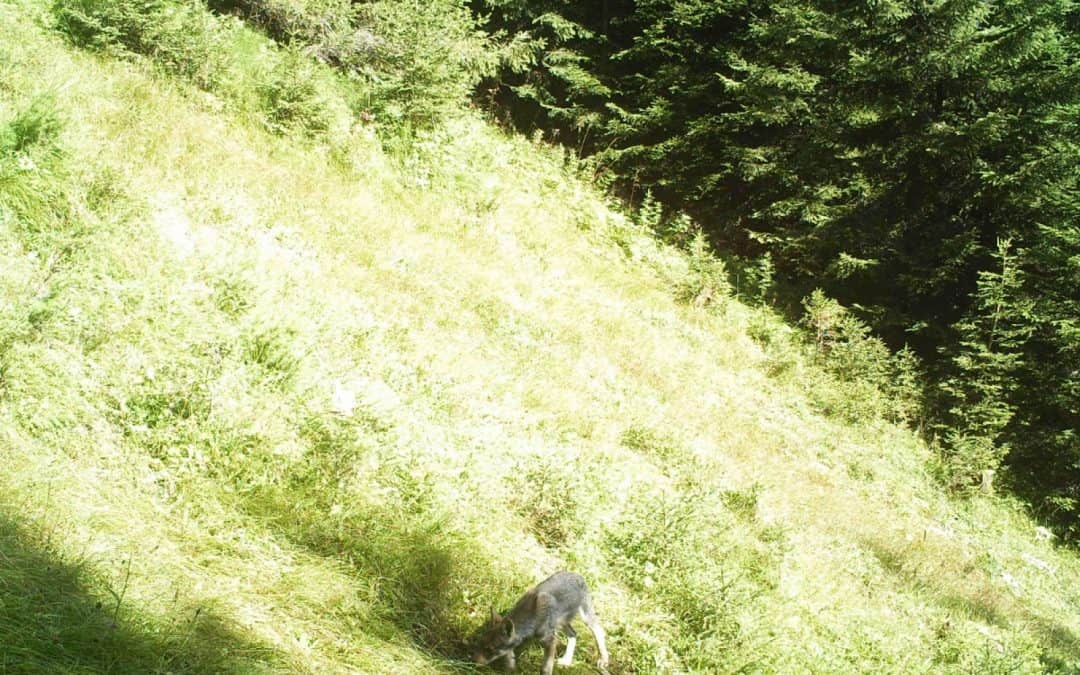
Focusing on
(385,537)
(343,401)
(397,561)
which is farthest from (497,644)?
(343,401)

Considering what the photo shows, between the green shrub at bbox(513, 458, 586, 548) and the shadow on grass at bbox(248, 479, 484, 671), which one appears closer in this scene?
the shadow on grass at bbox(248, 479, 484, 671)

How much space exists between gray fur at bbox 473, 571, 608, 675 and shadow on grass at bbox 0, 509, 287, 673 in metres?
1.14

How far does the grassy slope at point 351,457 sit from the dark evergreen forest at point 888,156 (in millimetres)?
3565

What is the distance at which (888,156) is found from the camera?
13.4 metres

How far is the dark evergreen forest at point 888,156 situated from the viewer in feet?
38.4

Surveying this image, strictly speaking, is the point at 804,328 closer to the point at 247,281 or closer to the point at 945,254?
the point at 945,254

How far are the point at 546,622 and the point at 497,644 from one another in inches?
12.4

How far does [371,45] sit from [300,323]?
6813 mm

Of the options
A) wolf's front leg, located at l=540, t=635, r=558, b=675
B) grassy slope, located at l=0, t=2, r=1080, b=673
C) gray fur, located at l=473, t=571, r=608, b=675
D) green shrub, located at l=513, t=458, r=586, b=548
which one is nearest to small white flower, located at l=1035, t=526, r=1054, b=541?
grassy slope, located at l=0, t=2, r=1080, b=673

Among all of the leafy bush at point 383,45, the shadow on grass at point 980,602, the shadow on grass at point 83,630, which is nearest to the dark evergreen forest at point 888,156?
the leafy bush at point 383,45

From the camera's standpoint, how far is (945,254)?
12.8 m

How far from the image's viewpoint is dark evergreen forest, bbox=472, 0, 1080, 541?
38.4 feet

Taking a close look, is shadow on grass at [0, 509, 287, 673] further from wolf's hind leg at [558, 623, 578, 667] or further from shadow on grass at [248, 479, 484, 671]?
wolf's hind leg at [558, 623, 578, 667]

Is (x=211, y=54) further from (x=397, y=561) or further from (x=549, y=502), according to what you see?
(x=397, y=561)
